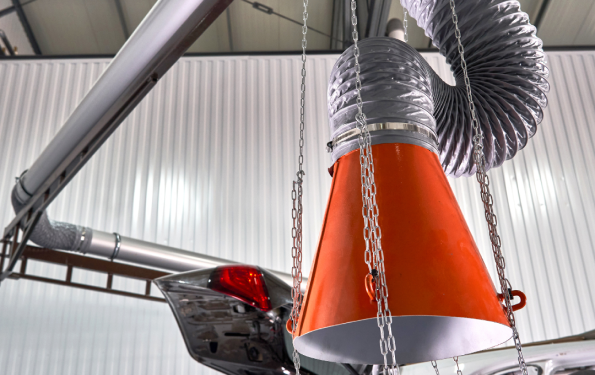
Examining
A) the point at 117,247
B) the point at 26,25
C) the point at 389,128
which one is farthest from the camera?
the point at 26,25

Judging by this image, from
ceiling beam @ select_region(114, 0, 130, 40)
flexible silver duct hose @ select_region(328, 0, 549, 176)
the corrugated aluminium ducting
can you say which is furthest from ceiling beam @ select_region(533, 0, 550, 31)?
ceiling beam @ select_region(114, 0, 130, 40)

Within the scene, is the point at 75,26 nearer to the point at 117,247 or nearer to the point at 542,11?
the point at 117,247

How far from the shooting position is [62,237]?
14.1 feet

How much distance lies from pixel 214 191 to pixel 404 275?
186 inches

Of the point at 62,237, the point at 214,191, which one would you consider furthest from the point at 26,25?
the point at 62,237

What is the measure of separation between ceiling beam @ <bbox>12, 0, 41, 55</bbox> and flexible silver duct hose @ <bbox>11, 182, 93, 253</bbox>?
3.60m

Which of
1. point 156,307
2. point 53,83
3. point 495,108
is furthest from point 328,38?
point 495,108

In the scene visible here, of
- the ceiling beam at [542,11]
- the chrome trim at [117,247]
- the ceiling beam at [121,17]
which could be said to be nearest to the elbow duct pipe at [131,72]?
the chrome trim at [117,247]

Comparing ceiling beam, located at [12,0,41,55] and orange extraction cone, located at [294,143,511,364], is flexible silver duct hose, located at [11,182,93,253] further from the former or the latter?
ceiling beam, located at [12,0,41,55]

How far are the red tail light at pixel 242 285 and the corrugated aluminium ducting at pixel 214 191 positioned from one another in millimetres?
3895

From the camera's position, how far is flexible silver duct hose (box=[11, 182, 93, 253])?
413 centimetres

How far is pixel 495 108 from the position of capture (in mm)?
1938

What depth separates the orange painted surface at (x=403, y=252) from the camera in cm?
116

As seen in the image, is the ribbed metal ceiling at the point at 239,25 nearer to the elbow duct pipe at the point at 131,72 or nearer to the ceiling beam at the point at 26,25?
the ceiling beam at the point at 26,25
